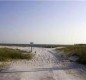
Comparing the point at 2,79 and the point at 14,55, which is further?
the point at 14,55

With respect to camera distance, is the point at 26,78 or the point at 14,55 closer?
the point at 26,78

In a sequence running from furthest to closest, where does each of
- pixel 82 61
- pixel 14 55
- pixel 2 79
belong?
pixel 14 55, pixel 82 61, pixel 2 79

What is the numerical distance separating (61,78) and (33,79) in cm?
155

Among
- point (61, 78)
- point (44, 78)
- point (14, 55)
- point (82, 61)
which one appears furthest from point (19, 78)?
point (14, 55)

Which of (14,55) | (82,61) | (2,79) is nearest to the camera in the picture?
(2,79)

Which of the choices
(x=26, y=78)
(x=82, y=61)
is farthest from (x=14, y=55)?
(x=26, y=78)

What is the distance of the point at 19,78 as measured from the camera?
11086mm

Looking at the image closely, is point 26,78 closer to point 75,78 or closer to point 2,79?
point 2,79

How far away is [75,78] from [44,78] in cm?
171

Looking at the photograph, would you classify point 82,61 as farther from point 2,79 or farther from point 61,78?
point 2,79

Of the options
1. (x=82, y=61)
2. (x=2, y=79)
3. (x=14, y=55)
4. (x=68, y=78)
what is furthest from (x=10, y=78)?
(x=14, y=55)

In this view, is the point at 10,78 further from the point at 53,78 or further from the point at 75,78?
the point at 75,78

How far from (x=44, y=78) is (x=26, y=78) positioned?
0.98 m

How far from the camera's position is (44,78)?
11.2m
